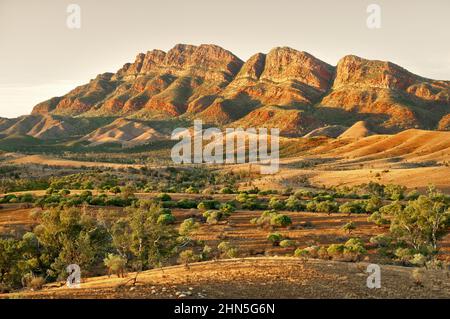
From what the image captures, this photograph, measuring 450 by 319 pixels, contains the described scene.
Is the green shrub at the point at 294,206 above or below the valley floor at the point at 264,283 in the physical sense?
below

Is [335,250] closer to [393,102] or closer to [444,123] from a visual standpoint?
[444,123]

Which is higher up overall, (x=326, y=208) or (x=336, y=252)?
(x=326, y=208)

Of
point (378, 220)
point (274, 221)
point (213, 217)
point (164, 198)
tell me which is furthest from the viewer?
point (164, 198)

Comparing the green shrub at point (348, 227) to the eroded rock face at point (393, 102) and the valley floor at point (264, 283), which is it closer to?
the valley floor at point (264, 283)

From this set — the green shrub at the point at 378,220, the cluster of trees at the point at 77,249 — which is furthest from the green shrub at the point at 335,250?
the green shrub at the point at 378,220

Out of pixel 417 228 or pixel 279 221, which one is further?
pixel 279 221

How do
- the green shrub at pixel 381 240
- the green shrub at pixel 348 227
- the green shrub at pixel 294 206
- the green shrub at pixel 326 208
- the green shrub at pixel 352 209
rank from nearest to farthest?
the green shrub at pixel 381 240 < the green shrub at pixel 348 227 < the green shrub at pixel 352 209 < the green shrub at pixel 326 208 < the green shrub at pixel 294 206

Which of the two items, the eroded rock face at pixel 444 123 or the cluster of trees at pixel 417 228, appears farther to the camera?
the eroded rock face at pixel 444 123

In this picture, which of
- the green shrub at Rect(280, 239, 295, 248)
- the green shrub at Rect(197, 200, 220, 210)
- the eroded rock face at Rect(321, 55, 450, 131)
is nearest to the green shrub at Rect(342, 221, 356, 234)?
the green shrub at Rect(280, 239, 295, 248)

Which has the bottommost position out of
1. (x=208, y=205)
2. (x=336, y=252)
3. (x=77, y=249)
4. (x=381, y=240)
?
(x=381, y=240)

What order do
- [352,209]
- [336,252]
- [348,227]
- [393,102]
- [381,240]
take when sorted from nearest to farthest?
[336,252]
[381,240]
[348,227]
[352,209]
[393,102]

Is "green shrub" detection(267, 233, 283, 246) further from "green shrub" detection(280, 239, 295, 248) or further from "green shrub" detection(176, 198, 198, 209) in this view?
"green shrub" detection(176, 198, 198, 209)

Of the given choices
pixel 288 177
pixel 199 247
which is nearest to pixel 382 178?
A: pixel 288 177

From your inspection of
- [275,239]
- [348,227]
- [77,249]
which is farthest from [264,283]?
[348,227]
